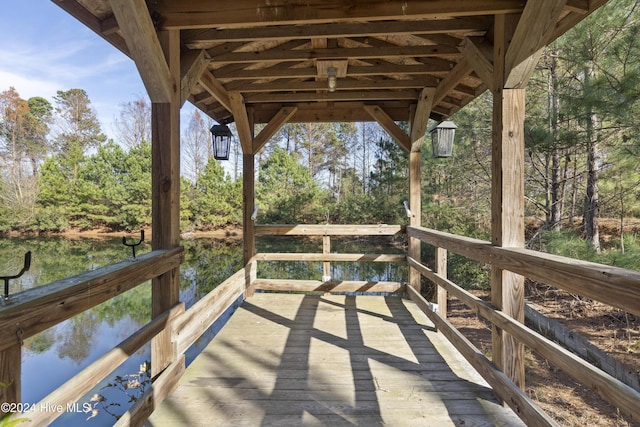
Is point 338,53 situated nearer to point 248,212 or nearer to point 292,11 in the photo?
point 292,11

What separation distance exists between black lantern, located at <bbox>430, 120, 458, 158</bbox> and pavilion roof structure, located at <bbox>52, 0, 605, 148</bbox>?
0.88ft

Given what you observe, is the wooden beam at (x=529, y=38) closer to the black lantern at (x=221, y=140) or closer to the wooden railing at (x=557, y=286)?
the wooden railing at (x=557, y=286)

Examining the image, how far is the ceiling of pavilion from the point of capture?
5.82ft

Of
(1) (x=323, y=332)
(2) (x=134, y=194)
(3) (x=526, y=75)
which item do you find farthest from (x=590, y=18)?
(2) (x=134, y=194)

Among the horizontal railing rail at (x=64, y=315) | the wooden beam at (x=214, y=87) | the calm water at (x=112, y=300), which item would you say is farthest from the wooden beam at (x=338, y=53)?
the calm water at (x=112, y=300)

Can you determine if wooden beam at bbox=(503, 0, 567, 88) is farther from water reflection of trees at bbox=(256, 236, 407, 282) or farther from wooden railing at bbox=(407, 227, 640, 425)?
water reflection of trees at bbox=(256, 236, 407, 282)

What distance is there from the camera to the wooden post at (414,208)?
12.5 ft

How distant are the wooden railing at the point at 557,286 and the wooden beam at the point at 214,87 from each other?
2.44 meters

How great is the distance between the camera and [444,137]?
3377mm

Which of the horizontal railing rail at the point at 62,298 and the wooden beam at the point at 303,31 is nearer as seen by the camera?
the horizontal railing rail at the point at 62,298

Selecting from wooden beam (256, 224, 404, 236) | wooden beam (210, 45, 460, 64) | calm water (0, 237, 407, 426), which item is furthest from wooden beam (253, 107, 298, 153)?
calm water (0, 237, 407, 426)

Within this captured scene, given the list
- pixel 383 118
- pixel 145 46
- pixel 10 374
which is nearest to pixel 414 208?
pixel 383 118

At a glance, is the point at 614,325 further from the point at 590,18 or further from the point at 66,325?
the point at 66,325

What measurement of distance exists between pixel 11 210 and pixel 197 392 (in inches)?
552
